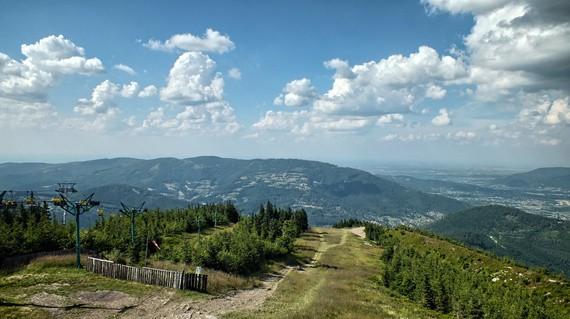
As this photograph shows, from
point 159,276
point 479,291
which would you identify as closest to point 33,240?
point 159,276

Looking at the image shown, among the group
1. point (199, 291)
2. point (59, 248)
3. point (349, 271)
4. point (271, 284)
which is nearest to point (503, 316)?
point (349, 271)

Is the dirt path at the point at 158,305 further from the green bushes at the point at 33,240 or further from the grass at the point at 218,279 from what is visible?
the green bushes at the point at 33,240

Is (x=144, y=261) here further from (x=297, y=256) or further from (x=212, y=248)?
(x=297, y=256)

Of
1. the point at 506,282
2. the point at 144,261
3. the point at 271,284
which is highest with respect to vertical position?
the point at 144,261

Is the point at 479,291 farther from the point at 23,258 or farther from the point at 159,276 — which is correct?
the point at 23,258

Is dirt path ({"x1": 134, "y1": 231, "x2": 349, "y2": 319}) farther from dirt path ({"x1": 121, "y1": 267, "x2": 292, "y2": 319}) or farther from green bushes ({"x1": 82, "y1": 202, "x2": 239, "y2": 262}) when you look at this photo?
green bushes ({"x1": 82, "y1": 202, "x2": 239, "y2": 262})
